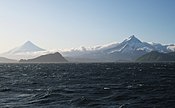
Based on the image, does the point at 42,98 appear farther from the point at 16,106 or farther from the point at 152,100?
the point at 152,100

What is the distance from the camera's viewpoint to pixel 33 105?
44.6 metres

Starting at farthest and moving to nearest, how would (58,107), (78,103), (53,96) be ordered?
(53,96) → (78,103) → (58,107)

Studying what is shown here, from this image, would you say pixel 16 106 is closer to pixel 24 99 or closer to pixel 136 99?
pixel 24 99

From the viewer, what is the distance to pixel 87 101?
48031mm

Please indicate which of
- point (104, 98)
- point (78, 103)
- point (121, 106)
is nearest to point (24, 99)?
point (78, 103)

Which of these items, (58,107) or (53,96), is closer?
(58,107)

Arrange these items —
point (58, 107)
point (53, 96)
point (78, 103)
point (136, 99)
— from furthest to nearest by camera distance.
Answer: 1. point (53, 96)
2. point (136, 99)
3. point (78, 103)
4. point (58, 107)

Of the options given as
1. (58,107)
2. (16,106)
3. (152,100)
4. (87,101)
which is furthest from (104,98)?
(16,106)

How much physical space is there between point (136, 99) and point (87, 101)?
8.26 m

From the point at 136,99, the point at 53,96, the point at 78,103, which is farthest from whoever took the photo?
the point at 53,96

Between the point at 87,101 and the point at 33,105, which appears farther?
the point at 87,101

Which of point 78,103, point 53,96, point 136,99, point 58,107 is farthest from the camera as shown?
point 53,96

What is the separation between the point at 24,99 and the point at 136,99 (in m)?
18.3

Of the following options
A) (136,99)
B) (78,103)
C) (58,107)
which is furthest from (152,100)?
(58,107)
